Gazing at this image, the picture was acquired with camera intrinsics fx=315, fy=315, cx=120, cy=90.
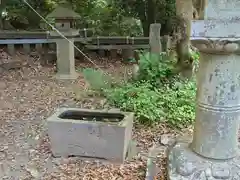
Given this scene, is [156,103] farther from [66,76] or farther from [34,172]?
[66,76]

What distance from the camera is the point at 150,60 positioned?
198 inches

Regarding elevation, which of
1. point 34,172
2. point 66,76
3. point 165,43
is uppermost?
point 165,43

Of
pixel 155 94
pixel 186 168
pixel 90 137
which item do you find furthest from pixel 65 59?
pixel 186 168

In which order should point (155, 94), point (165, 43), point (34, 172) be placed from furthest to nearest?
1. point (165, 43)
2. point (155, 94)
3. point (34, 172)

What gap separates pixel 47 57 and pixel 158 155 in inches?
187

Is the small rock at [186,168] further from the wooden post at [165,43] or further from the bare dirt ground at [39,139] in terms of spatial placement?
the wooden post at [165,43]

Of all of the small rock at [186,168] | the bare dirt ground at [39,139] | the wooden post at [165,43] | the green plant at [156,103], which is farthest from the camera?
the wooden post at [165,43]

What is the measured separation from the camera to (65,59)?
6.34m

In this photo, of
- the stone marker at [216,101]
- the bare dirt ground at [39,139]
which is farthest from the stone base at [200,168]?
the bare dirt ground at [39,139]

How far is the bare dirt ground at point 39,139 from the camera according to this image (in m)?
2.95

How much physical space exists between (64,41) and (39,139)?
3.03 meters

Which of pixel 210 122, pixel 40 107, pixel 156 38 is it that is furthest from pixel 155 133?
pixel 156 38

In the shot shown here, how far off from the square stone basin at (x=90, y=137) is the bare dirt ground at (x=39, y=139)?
0.29 ft

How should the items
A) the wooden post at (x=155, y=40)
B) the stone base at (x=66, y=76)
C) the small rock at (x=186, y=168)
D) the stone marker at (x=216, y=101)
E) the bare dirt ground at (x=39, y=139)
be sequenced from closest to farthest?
the stone marker at (x=216, y=101) < the small rock at (x=186, y=168) < the bare dirt ground at (x=39, y=139) < the wooden post at (x=155, y=40) < the stone base at (x=66, y=76)
